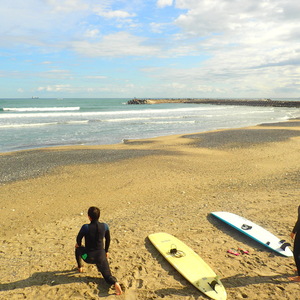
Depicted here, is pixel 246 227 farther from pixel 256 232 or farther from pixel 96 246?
pixel 96 246

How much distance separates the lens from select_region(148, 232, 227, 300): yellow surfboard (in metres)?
4.56

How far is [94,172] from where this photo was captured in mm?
11922

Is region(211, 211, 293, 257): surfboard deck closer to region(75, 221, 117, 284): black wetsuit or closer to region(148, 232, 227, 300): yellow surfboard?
region(148, 232, 227, 300): yellow surfboard

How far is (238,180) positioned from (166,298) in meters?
7.13

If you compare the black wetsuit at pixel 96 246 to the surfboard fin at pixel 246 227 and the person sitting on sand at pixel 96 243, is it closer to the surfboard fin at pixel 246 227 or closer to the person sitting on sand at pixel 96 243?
the person sitting on sand at pixel 96 243

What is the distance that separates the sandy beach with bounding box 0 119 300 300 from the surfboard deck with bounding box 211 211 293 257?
6.0 inches

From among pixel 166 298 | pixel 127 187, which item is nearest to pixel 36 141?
pixel 127 187

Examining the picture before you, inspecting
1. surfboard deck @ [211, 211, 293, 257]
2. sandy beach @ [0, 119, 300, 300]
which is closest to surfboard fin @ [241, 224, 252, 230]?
surfboard deck @ [211, 211, 293, 257]

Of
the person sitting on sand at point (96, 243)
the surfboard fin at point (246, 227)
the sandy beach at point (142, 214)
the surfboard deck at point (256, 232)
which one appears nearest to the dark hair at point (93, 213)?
the person sitting on sand at point (96, 243)

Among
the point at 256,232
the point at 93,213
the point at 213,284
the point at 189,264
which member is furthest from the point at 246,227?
the point at 93,213

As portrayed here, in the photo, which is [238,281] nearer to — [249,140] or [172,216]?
[172,216]

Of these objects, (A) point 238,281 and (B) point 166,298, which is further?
(A) point 238,281

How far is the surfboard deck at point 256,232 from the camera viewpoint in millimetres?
5730

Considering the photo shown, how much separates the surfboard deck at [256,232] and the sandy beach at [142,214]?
0.15m
